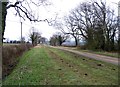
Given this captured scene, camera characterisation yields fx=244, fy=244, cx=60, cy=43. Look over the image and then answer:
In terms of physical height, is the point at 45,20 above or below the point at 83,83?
above

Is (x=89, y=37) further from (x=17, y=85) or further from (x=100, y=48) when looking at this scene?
(x=17, y=85)

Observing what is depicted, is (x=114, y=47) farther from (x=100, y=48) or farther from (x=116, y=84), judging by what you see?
(x=116, y=84)

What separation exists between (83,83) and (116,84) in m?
1.31

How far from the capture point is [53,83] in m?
10.1

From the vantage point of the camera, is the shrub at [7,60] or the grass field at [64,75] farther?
the shrub at [7,60]

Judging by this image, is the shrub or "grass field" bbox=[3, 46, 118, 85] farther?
the shrub

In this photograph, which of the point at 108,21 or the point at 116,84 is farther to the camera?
the point at 108,21

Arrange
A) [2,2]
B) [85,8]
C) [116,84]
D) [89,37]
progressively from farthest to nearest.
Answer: [85,8]
[89,37]
[2,2]
[116,84]

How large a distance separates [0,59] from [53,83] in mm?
8964

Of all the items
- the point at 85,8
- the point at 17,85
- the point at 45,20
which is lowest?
the point at 17,85

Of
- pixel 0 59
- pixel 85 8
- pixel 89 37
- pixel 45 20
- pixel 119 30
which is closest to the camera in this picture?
pixel 0 59

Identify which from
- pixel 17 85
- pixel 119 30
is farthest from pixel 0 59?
pixel 119 30

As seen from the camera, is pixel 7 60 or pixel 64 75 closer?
pixel 64 75

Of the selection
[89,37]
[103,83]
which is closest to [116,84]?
[103,83]
